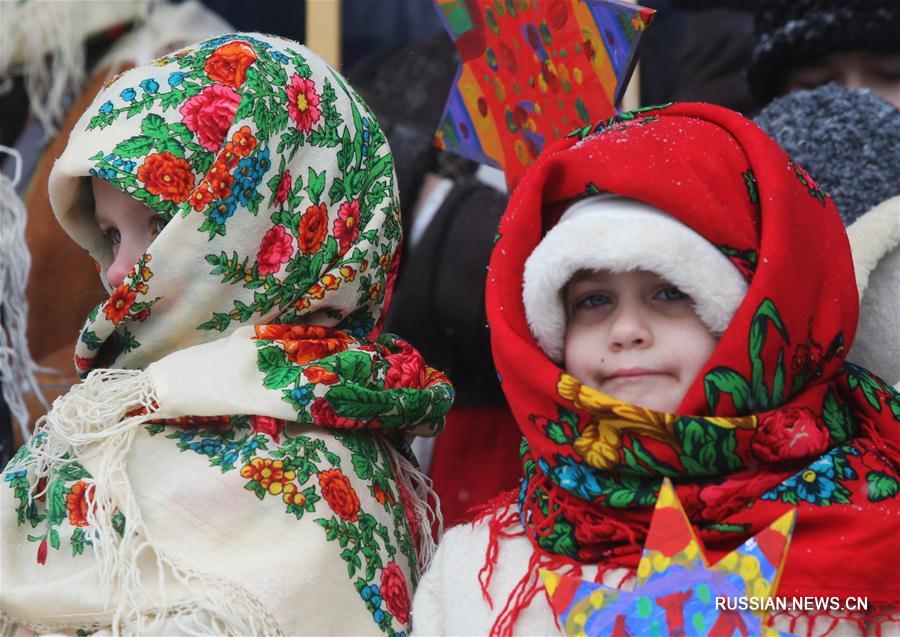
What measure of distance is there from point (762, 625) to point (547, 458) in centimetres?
37

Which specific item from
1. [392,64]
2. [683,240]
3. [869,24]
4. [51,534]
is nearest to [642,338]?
[683,240]

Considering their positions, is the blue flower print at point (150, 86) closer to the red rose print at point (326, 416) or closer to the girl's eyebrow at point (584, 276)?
the red rose print at point (326, 416)

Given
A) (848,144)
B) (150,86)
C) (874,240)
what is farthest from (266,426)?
→ (848,144)

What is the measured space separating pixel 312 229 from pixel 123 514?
1.73 feet

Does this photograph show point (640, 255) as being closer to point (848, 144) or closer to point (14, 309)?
point (848, 144)

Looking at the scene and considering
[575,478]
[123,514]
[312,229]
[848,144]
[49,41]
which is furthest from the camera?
[49,41]

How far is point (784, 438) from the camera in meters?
1.66

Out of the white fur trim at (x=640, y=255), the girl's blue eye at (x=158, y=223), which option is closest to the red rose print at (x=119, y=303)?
the girl's blue eye at (x=158, y=223)

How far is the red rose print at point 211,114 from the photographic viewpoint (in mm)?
2047

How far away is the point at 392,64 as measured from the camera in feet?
11.7

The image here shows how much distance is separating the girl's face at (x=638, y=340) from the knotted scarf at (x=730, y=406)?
0.05 meters

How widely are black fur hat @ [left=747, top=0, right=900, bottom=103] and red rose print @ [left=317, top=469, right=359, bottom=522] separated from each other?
4.67ft

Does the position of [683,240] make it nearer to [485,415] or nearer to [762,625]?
[762,625]

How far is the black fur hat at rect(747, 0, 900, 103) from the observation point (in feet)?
8.72
